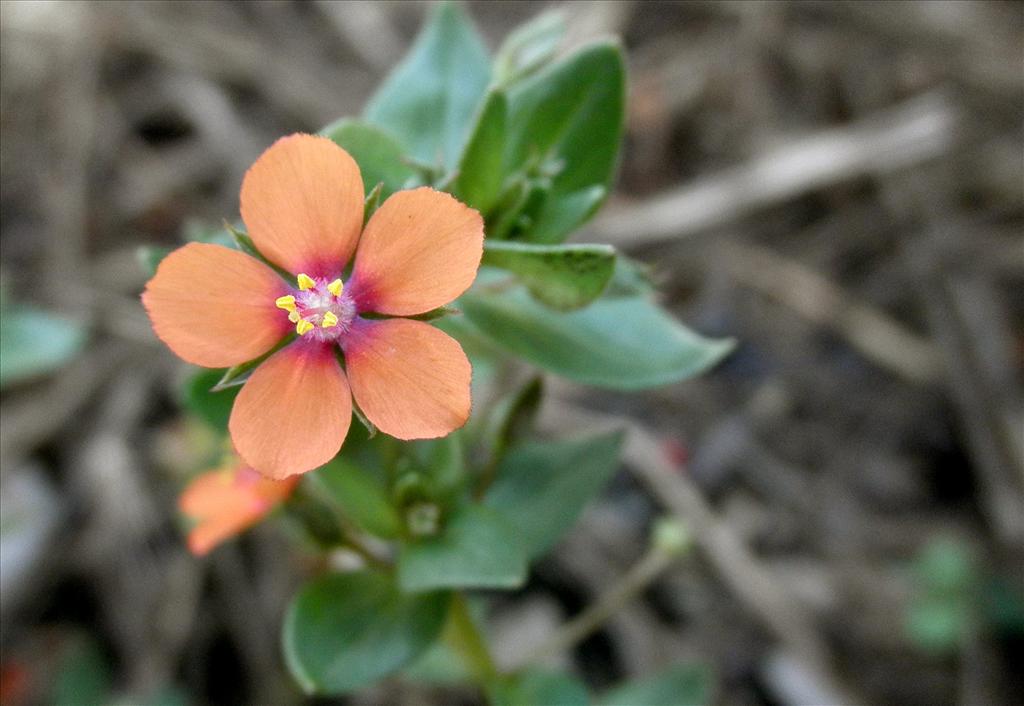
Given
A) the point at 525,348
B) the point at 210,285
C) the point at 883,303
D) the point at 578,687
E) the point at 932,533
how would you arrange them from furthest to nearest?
the point at 883,303
the point at 932,533
the point at 578,687
the point at 525,348
the point at 210,285

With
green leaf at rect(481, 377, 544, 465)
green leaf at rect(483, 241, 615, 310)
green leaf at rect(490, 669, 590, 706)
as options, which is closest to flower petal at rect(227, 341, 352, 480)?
green leaf at rect(483, 241, 615, 310)

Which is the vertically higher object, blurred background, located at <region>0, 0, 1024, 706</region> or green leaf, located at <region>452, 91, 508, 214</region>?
green leaf, located at <region>452, 91, 508, 214</region>

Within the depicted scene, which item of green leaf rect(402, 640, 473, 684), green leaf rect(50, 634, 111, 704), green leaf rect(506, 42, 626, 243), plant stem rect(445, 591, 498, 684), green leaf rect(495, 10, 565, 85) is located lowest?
green leaf rect(402, 640, 473, 684)

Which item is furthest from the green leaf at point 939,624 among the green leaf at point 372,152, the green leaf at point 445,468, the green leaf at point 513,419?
the green leaf at point 372,152

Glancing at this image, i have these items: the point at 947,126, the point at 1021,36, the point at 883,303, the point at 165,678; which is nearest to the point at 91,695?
the point at 165,678

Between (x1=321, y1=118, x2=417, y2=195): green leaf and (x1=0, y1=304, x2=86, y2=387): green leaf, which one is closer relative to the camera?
(x1=321, y1=118, x2=417, y2=195): green leaf

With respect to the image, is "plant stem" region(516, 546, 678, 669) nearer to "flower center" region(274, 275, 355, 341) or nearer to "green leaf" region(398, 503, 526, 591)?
"green leaf" region(398, 503, 526, 591)

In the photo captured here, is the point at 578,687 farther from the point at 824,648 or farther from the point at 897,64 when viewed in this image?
the point at 897,64

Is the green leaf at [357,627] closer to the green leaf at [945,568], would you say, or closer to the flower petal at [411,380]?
the flower petal at [411,380]
